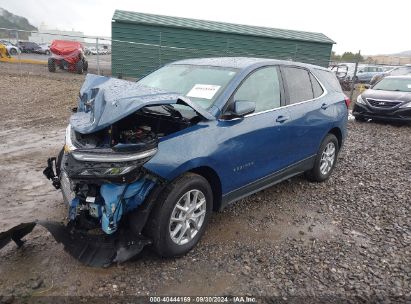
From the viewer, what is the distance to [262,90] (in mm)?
4023

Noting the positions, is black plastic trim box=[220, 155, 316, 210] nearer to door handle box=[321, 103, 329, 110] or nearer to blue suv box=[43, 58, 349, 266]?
blue suv box=[43, 58, 349, 266]

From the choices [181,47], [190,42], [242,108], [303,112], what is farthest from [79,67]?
[242,108]

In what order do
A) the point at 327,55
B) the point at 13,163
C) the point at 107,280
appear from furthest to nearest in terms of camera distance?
the point at 327,55 → the point at 13,163 → the point at 107,280

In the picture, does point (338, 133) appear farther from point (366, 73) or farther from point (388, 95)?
point (366, 73)

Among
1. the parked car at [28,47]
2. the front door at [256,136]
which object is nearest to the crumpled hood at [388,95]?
the front door at [256,136]

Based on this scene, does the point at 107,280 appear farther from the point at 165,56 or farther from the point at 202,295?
the point at 165,56

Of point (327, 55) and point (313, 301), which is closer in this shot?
point (313, 301)

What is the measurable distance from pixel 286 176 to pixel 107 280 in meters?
2.47

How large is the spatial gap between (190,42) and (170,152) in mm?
16373

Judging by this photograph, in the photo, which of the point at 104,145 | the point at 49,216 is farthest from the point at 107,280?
the point at 49,216

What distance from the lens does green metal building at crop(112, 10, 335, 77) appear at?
16.6 meters

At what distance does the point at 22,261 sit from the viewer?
304 cm

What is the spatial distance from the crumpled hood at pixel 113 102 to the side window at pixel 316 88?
2166mm

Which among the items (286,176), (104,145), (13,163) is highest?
(104,145)
